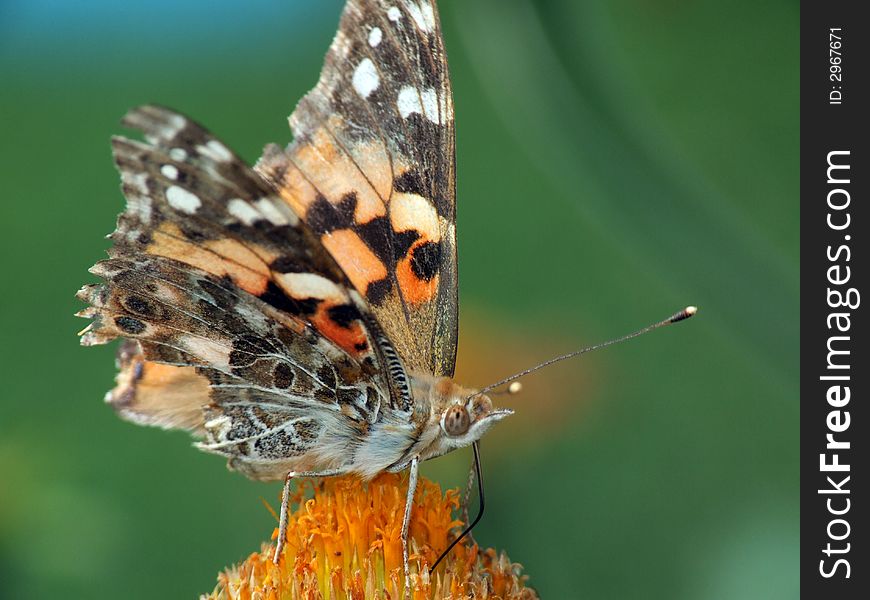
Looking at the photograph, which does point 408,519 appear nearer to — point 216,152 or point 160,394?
point 160,394

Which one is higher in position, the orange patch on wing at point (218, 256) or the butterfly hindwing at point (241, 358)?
the orange patch on wing at point (218, 256)

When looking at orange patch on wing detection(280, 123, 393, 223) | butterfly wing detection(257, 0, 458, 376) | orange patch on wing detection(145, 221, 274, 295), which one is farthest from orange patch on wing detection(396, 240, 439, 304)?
orange patch on wing detection(145, 221, 274, 295)

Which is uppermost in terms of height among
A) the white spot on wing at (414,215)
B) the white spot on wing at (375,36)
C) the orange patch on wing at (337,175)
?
the white spot on wing at (375,36)

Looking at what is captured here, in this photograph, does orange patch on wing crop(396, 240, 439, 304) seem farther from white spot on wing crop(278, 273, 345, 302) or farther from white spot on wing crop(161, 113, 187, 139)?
white spot on wing crop(161, 113, 187, 139)

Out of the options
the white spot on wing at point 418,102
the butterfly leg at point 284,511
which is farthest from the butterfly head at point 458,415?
the white spot on wing at point 418,102

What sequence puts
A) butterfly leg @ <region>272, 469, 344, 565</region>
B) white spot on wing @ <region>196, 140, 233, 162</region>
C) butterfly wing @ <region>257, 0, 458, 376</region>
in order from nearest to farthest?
white spot on wing @ <region>196, 140, 233, 162</region>, butterfly leg @ <region>272, 469, 344, 565</region>, butterfly wing @ <region>257, 0, 458, 376</region>

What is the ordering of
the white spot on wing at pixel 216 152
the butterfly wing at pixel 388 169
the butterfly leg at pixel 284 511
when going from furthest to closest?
the butterfly wing at pixel 388 169, the butterfly leg at pixel 284 511, the white spot on wing at pixel 216 152

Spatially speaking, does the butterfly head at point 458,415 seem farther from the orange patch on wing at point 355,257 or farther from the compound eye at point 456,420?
the orange patch on wing at point 355,257
